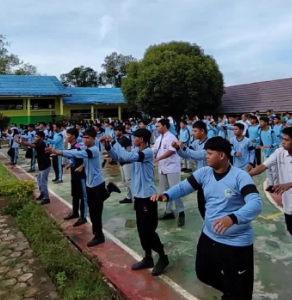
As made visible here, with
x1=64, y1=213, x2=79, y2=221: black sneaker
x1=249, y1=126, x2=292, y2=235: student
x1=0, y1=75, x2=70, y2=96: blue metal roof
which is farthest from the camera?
x1=0, y1=75, x2=70, y2=96: blue metal roof

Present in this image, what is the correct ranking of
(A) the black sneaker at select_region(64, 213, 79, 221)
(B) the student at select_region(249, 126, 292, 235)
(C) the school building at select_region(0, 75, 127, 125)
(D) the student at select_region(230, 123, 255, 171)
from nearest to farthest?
(B) the student at select_region(249, 126, 292, 235) → (A) the black sneaker at select_region(64, 213, 79, 221) → (D) the student at select_region(230, 123, 255, 171) → (C) the school building at select_region(0, 75, 127, 125)

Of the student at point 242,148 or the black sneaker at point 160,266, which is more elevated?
the student at point 242,148

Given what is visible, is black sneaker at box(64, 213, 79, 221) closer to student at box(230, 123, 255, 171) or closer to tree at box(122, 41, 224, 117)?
student at box(230, 123, 255, 171)

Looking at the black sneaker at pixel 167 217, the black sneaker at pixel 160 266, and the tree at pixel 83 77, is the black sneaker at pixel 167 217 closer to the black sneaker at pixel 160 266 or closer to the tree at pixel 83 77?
the black sneaker at pixel 160 266

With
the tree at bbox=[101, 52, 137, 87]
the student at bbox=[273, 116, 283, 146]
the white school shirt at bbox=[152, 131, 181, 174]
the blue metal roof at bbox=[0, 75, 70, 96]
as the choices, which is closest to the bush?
the white school shirt at bbox=[152, 131, 181, 174]

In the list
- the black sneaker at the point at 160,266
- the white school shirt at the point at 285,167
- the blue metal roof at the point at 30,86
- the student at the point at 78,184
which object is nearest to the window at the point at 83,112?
the blue metal roof at the point at 30,86

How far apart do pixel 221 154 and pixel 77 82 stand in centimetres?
4565

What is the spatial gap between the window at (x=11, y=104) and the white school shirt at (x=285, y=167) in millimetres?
28613

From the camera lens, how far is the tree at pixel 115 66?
43.8 metres

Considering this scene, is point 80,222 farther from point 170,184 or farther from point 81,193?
point 170,184

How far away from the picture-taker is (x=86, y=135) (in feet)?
15.0

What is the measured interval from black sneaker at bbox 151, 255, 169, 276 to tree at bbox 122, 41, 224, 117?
2061 centimetres

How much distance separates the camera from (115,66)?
44.2 meters

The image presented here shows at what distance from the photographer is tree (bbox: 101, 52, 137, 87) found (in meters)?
43.8
